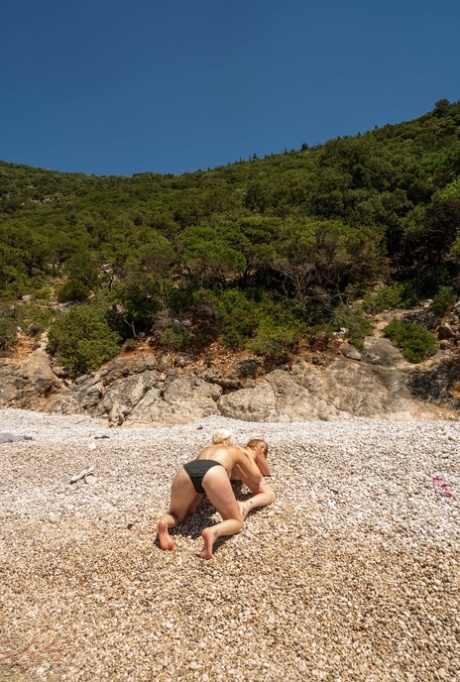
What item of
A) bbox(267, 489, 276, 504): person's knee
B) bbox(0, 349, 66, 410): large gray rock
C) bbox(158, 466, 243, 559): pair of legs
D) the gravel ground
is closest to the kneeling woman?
bbox(158, 466, 243, 559): pair of legs

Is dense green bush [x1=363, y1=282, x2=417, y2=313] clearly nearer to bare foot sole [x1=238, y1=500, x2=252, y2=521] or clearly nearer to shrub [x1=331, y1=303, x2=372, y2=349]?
shrub [x1=331, y1=303, x2=372, y2=349]

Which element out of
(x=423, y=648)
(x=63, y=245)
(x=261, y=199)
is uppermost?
(x=261, y=199)

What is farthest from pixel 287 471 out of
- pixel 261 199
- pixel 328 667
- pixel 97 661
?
pixel 261 199

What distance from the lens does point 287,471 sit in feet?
23.0

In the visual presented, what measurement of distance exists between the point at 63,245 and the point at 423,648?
120ft

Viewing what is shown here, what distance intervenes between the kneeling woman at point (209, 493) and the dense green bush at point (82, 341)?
43.0 ft

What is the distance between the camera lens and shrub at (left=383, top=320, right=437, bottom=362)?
14836 millimetres

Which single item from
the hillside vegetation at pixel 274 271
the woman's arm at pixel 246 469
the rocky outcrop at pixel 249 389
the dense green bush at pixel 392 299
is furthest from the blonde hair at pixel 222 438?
the dense green bush at pixel 392 299

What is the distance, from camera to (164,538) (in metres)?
5.41

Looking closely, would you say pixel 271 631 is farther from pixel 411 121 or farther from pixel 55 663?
pixel 411 121

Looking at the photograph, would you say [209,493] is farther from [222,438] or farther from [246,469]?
[222,438]

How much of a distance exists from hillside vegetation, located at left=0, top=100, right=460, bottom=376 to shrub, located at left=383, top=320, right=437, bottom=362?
0.71 feet

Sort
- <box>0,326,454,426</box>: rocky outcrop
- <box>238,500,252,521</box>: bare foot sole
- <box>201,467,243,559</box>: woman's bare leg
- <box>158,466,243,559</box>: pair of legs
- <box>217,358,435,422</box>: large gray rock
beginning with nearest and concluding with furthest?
<box>158,466,243,559</box>: pair of legs → <box>201,467,243,559</box>: woman's bare leg → <box>238,500,252,521</box>: bare foot sole → <box>217,358,435,422</box>: large gray rock → <box>0,326,454,426</box>: rocky outcrop

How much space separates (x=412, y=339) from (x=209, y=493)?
44.0 ft
